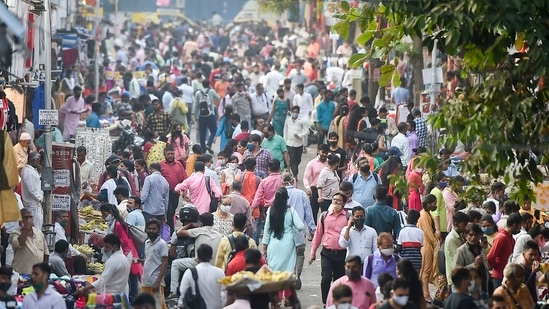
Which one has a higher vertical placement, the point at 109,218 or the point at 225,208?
the point at 225,208

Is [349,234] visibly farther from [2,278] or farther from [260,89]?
[260,89]

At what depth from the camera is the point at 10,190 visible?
15367mm

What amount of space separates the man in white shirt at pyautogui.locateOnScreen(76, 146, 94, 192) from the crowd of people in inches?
1.3

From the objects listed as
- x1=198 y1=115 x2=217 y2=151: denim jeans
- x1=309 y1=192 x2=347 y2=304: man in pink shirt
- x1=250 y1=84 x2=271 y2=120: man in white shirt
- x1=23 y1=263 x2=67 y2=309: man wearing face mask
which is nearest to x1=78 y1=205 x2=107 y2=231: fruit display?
x1=309 y1=192 x2=347 y2=304: man in pink shirt

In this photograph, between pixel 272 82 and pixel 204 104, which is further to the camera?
pixel 272 82

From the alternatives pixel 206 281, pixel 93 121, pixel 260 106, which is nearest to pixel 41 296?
pixel 206 281

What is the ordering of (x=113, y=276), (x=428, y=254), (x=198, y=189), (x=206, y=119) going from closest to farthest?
(x=113, y=276)
(x=428, y=254)
(x=198, y=189)
(x=206, y=119)

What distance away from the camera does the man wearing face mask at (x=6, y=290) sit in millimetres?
13406

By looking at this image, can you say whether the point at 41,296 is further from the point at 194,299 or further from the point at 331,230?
the point at 331,230

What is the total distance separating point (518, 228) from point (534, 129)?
356 centimetres

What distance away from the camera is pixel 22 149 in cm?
1962

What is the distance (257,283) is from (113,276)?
241 centimetres

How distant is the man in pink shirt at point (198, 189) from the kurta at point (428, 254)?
3.50 metres

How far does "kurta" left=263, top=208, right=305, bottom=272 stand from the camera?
655 inches
